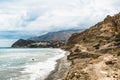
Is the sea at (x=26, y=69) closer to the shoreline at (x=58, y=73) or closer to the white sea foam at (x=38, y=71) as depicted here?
the white sea foam at (x=38, y=71)

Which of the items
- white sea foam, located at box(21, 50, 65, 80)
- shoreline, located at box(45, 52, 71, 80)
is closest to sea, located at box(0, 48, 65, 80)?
white sea foam, located at box(21, 50, 65, 80)

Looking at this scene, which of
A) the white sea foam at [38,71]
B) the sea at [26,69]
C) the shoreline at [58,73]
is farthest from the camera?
the sea at [26,69]

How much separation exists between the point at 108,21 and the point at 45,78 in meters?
87.3

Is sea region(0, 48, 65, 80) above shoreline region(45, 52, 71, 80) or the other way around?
above

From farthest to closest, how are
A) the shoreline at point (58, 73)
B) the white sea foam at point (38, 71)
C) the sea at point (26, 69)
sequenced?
the sea at point (26, 69), the white sea foam at point (38, 71), the shoreline at point (58, 73)

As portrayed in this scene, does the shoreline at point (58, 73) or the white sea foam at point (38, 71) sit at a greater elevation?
the white sea foam at point (38, 71)

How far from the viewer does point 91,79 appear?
26.2m

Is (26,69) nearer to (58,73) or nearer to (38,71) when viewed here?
(38,71)

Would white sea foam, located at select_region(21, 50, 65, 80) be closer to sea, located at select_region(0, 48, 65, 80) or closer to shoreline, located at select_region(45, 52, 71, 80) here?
sea, located at select_region(0, 48, 65, 80)

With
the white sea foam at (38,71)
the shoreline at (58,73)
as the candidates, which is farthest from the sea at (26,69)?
the shoreline at (58,73)

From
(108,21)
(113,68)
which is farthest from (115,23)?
(113,68)

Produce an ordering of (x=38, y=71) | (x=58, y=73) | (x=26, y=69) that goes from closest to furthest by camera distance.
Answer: (x=58, y=73) → (x=38, y=71) → (x=26, y=69)

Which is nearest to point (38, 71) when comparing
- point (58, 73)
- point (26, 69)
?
point (58, 73)

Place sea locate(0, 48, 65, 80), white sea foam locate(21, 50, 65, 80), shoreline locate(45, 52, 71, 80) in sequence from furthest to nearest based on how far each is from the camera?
sea locate(0, 48, 65, 80)
white sea foam locate(21, 50, 65, 80)
shoreline locate(45, 52, 71, 80)
